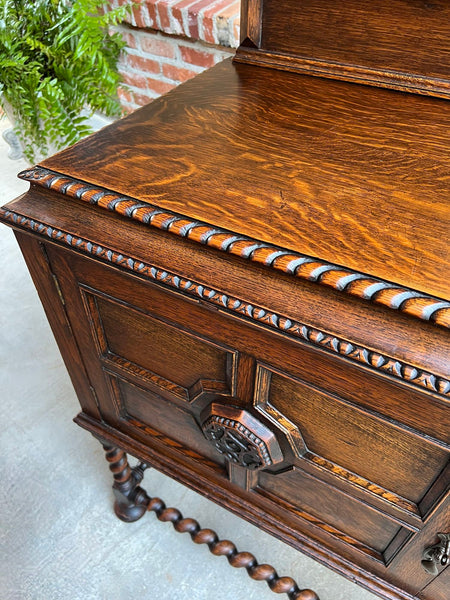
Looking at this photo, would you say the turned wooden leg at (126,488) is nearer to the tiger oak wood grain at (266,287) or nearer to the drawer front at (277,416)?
the drawer front at (277,416)

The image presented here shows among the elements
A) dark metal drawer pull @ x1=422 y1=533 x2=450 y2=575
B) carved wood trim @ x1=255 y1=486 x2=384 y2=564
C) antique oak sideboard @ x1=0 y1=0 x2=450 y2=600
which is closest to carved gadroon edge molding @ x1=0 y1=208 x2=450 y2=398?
antique oak sideboard @ x1=0 y1=0 x2=450 y2=600

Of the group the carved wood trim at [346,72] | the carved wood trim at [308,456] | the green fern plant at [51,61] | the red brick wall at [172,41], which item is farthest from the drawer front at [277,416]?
the red brick wall at [172,41]

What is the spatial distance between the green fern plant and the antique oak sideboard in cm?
59

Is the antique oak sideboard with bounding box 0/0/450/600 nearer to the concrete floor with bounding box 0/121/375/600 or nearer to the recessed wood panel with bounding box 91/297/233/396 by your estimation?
the recessed wood panel with bounding box 91/297/233/396

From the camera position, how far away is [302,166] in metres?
0.46

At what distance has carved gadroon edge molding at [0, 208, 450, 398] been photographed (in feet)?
1.08

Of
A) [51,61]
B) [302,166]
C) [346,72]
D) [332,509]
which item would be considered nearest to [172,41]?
[51,61]

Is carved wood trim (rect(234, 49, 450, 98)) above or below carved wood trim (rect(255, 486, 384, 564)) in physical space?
above

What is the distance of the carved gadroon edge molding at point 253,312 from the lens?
33 centimetres

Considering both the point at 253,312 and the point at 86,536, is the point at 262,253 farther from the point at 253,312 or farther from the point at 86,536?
the point at 86,536

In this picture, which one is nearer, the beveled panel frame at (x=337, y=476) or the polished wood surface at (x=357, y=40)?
the beveled panel frame at (x=337, y=476)

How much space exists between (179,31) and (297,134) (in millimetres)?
872

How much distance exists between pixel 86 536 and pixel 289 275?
900 mm

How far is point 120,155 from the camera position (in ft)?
1.61
